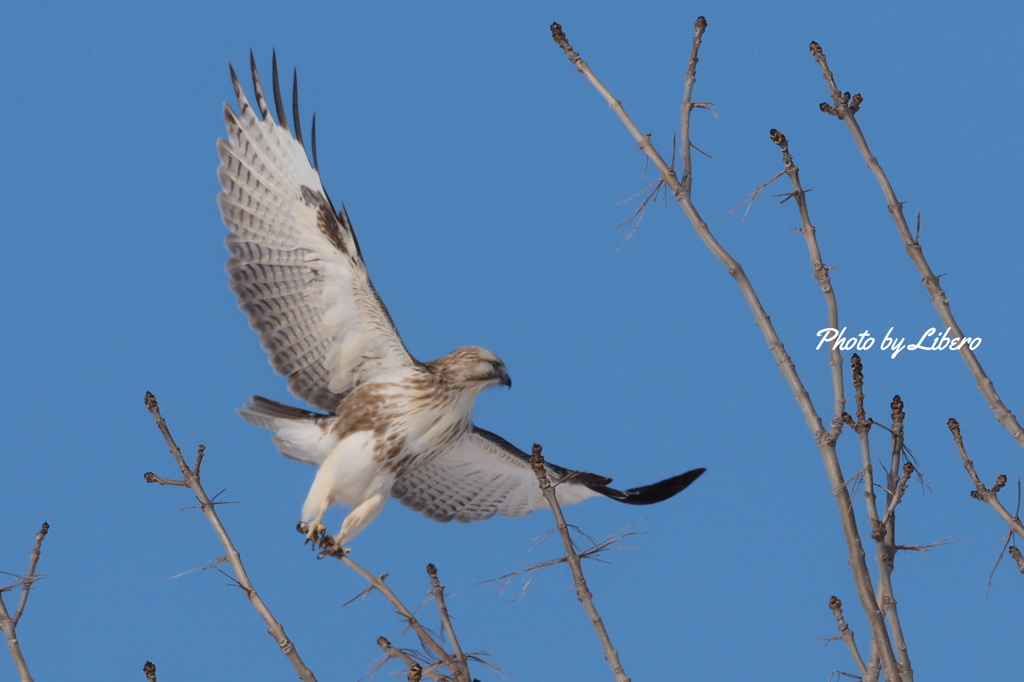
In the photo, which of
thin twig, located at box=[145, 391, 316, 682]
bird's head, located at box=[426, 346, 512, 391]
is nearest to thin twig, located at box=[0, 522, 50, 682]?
thin twig, located at box=[145, 391, 316, 682]

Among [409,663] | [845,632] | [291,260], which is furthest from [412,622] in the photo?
[291,260]

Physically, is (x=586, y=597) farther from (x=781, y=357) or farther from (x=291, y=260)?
(x=291, y=260)

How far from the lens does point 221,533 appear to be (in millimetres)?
4102

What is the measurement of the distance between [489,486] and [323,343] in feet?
5.50

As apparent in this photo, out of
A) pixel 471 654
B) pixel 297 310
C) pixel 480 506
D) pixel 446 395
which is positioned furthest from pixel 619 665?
pixel 480 506

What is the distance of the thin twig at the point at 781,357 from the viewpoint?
339 cm

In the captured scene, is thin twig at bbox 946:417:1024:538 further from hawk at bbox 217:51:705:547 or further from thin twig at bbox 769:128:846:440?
hawk at bbox 217:51:705:547

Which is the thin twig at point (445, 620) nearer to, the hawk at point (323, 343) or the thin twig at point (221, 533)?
the thin twig at point (221, 533)

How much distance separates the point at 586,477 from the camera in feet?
22.3

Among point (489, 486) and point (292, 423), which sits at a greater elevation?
point (489, 486)

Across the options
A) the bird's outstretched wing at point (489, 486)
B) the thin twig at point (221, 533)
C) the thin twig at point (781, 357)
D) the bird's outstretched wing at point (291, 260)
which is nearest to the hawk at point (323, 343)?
the bird's outstretched wing at point (291, 260)

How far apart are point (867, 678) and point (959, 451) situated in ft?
2.47

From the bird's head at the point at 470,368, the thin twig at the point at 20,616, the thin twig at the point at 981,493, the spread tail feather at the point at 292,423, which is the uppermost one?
the bird's head at the point at 470,368

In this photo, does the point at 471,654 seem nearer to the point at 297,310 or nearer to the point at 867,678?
the point at 867,678
